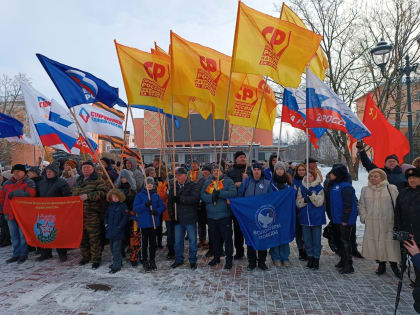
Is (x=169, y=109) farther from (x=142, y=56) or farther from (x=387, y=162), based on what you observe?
(x=387, y=162)

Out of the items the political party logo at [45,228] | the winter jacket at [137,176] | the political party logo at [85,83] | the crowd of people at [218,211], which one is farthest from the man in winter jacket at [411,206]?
the political party logo at [45,228]

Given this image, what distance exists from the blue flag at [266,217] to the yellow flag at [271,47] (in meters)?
2.22

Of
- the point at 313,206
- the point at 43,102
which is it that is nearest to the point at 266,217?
the point at 313,206

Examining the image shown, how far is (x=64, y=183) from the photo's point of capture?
6.11 m

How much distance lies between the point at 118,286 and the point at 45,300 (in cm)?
105

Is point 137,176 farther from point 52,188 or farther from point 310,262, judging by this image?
point 310,262

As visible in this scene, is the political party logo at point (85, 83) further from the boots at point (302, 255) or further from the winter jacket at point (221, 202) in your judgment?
the boots at point (302, 255)

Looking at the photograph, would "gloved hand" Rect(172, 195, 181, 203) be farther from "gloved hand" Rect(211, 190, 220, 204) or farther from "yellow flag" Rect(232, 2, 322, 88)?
"yellow flag" Rect(232, 2, 322, 88)

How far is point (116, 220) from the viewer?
538cm

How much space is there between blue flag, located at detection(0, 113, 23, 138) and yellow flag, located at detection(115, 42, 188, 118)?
4844 mm

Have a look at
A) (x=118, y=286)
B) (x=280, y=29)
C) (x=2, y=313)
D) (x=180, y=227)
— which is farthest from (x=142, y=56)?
(x=2, y=313)

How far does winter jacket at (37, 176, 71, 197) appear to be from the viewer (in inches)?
237

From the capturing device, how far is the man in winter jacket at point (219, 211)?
211 inches

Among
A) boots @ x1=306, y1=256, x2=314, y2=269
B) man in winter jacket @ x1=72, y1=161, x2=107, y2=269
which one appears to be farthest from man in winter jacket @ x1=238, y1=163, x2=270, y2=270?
man in winter jacket @ x1=72, y1=161, x2=107, y2=269
